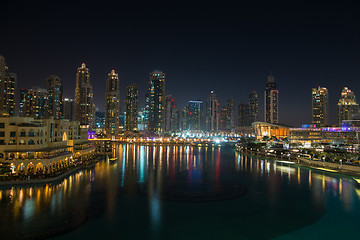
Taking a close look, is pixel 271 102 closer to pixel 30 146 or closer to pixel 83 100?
pixel 83 100

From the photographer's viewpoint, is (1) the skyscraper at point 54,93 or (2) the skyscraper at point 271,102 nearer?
(1) the skyscraper at point 54,93

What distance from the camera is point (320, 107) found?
130 m

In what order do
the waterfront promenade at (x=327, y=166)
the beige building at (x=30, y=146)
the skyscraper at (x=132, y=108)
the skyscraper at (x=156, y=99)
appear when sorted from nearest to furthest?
the beige building at (x=30, y=146) → the waterfront promenade at (x=327, y=166) → the skyscraper at (x=156, y=99) → the skyscraper at (x=132, y=108)

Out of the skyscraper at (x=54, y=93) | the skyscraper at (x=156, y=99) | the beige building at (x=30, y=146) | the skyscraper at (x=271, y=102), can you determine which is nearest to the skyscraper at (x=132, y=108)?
the skyscraper at (x=156, y=99)

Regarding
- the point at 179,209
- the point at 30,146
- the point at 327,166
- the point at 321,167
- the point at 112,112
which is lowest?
the point at 179,209

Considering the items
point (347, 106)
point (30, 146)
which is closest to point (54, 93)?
point (30, 146)

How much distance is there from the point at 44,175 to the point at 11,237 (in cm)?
1202

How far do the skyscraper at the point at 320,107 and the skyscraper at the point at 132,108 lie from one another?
96.5 meters

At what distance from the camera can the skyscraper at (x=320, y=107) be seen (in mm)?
128375

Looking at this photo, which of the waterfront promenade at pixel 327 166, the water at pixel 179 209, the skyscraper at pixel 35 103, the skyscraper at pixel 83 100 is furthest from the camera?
the skyscraper at pixel 83 100

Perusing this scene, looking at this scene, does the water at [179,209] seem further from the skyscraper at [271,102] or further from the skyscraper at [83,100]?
the skyscraper at [271,102]

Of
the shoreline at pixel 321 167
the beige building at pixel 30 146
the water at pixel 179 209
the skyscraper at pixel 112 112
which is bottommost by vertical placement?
the water at pixel 179 209

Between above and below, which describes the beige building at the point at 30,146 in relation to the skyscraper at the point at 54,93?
below

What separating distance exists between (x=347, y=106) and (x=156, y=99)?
3523 inches
